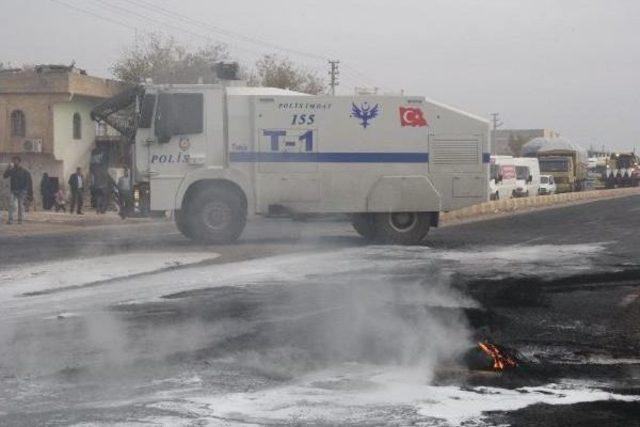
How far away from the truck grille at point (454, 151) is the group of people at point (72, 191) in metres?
5.79

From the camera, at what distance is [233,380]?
707cm

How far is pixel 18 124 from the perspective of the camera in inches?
1556

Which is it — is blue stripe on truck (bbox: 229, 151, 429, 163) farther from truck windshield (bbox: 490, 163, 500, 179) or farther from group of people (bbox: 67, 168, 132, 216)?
truck windshield (bbox: 490, 163, 500, 179)

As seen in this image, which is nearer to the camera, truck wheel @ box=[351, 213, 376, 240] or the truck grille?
the truck grille

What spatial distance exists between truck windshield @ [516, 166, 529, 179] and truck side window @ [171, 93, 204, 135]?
31.9 metres

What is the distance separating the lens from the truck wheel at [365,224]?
19094 mm

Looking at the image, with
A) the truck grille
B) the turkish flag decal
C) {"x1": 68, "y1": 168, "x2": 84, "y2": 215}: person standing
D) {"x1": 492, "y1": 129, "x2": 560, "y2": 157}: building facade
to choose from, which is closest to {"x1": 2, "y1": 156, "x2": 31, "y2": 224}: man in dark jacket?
{"x1": 68, "y1": 168, "x2": 84, "y2": 215}: person standing

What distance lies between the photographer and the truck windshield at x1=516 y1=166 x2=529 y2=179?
1884 inches

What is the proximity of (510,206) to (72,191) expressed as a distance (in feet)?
53.9

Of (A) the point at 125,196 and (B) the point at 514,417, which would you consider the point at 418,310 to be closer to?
(B) the point at 514,417

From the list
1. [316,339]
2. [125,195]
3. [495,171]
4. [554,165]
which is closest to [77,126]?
[495,171]

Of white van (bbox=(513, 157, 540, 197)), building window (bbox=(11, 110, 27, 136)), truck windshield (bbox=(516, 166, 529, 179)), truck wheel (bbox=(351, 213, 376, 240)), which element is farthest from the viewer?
truck windshield (bbox=(516, 166, 529, 179))

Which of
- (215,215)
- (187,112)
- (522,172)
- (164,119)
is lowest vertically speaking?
(215,215)

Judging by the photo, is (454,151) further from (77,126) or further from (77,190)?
(77,126)
